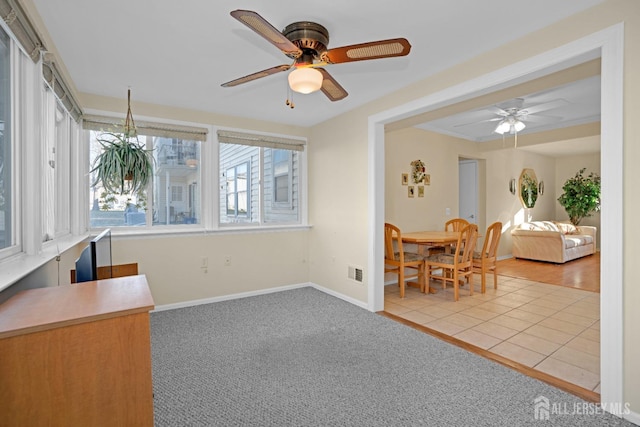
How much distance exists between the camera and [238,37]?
2.31m

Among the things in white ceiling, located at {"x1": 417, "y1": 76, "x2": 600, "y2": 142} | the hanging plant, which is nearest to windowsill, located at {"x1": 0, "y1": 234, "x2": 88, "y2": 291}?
white ceiling, located at {"x1": 417, "y1": 76, "x2": 600, "y2": 142}

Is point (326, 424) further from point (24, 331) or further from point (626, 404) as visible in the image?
point (626, 404)

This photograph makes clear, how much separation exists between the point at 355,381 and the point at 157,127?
330cm

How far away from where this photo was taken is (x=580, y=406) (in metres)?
1.94

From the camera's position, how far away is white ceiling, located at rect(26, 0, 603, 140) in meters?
1.97

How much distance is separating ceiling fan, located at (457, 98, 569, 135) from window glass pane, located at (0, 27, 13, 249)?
4.68 m

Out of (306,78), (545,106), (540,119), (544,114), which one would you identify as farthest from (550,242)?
(306,78)

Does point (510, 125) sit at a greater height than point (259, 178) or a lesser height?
greater

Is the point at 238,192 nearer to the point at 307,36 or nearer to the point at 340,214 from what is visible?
the point at 340,214

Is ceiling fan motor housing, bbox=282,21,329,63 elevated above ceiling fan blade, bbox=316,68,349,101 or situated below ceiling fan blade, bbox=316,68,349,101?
above

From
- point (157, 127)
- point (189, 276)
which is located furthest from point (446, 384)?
point (157, 127)

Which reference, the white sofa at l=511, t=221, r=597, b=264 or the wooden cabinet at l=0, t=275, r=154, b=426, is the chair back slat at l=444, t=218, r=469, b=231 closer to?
the white sofa at l=511, t=221, r=597, b=264

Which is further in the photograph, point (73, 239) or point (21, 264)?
point (73, 239)

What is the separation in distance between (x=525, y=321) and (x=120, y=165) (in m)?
4.30
